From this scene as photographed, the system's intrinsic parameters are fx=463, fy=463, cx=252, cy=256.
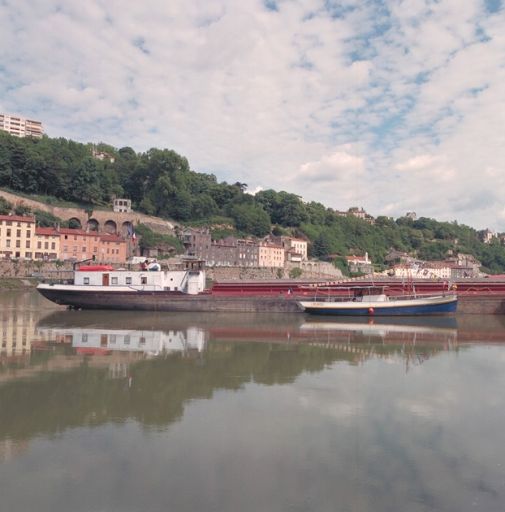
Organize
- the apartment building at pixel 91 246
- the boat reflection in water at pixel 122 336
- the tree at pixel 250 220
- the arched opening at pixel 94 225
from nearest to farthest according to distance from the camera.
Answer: the boat reflection in water at pixel 122 336
the apartment building at pixel 91 246
the arched opening at pixel 94 225
the tree at pixel 250 220

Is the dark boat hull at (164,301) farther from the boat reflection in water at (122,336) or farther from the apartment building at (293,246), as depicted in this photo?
the apartment building at (293,246)

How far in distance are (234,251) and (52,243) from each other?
3189cm

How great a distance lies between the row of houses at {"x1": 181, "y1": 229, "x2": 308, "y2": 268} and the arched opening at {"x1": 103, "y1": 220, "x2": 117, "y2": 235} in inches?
464

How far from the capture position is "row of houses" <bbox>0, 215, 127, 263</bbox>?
6134 centimetres

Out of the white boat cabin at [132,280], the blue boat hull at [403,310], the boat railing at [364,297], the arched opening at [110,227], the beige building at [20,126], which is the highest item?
the beige building at [20,126]

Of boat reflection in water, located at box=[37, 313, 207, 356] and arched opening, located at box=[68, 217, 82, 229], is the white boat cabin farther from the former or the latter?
arched opening, located at box=[68, 217, 82, 229]

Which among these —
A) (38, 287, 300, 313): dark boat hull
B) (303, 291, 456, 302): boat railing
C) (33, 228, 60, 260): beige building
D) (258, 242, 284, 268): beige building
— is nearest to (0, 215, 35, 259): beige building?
(33, 228, 60, 260): beige building

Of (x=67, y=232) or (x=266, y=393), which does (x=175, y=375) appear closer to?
(x=266, y=393)

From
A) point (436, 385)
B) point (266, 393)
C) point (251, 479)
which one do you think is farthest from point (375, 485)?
point (436, 385)

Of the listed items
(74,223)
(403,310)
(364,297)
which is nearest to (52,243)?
(74,223)

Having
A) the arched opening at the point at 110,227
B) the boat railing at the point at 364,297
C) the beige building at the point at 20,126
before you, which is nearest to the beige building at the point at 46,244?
the arched opening at the point at 110,227

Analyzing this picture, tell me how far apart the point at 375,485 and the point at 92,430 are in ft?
19.0

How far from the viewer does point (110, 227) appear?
263 feet

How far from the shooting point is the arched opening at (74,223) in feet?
249
